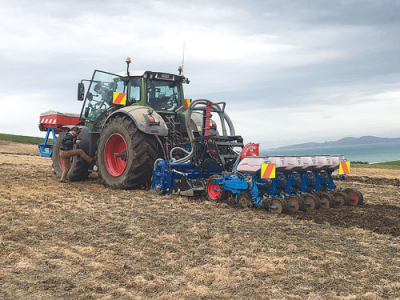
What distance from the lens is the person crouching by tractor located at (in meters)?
8.80

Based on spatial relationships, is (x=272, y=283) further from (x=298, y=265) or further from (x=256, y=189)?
(x=256, y=189)

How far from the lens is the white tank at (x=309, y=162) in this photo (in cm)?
656

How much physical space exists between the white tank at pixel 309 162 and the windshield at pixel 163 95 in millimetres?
3340

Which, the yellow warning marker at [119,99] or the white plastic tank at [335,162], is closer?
the white plastic tank at [335,162]

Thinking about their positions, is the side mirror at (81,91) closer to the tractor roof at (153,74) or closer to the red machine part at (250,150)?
the tractor roof at (153,74)

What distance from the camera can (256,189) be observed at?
5.91 meters

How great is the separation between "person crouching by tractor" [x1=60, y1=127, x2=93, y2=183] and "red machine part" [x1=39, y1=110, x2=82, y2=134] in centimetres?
Result: 185

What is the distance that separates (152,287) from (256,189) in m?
3.19

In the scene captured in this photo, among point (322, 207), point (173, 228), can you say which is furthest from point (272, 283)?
point (322, 207)

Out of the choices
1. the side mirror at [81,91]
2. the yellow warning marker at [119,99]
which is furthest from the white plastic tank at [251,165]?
the side mirror at [81,91]

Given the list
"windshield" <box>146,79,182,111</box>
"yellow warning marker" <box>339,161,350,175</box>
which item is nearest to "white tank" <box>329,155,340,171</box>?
"yellow warning marker" <box>339,161,350,175</box>

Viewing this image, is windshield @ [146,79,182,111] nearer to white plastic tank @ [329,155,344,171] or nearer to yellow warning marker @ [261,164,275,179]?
yellow warning marker @ [261,164,275,179]

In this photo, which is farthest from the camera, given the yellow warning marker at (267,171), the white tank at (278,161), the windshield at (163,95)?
the windshield at (163,95)

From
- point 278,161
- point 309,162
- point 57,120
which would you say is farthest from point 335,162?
point 57,120
